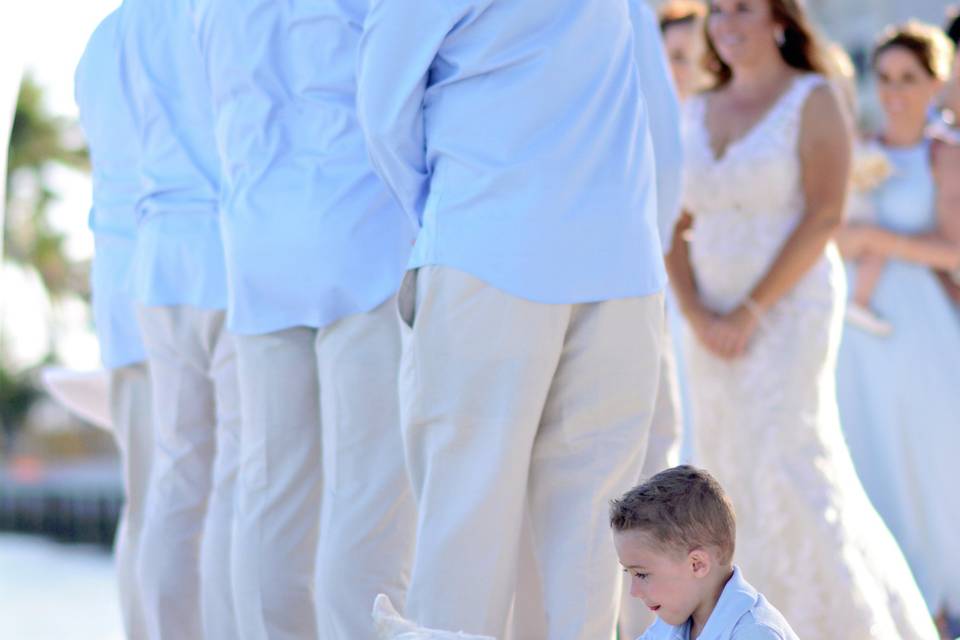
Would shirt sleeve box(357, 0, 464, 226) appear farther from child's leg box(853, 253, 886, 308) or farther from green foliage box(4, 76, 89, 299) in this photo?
green foliage box(4, 76, 89, 299)

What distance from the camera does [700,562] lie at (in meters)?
2.91

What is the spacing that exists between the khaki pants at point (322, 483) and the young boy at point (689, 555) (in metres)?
1.25

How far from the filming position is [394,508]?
415cm

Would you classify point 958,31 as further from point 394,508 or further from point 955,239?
point 394,508

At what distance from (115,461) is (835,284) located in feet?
130

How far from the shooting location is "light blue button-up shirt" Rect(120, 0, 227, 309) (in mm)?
4820

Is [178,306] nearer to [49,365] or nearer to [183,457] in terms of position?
[183,457]

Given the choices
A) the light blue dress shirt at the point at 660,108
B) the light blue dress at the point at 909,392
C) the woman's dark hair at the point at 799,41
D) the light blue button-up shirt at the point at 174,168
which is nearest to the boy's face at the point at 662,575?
the light blue dress shirt at the point at 660,108

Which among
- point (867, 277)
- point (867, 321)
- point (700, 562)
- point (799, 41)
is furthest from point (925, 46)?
point (700, 562)

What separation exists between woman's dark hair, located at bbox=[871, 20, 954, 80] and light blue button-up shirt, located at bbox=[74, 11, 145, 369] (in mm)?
3140

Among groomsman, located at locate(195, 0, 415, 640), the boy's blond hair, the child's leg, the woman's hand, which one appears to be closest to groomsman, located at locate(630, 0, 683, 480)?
groomsman, located at locate(195, 0, 415, 640)

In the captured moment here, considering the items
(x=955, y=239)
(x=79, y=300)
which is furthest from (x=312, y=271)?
(x=79, y=300)

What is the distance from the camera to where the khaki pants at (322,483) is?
13.4 feet

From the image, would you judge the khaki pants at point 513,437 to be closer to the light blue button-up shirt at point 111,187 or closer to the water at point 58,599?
the light blue button-up shirt at point 111,187
